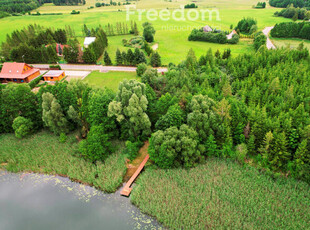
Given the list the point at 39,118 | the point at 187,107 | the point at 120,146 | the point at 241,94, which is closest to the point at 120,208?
the point at 120,146

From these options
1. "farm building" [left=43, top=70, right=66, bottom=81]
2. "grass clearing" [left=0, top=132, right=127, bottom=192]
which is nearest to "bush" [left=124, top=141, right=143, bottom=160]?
"grass clearing" [left=0, top=132, right=127, bottom=192]

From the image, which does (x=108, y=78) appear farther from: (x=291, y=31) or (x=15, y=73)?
(x=291, y=31)

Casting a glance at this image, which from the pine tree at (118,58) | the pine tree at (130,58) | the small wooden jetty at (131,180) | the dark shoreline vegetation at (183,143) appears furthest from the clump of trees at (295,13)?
the small wooden jetty at (131,180)

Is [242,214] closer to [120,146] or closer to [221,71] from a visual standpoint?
[120,146]

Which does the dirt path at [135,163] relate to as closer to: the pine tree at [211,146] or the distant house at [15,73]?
the pine tree at [211,146]

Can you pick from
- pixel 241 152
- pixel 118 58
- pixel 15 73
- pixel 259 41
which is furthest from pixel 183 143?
pixel 259 41

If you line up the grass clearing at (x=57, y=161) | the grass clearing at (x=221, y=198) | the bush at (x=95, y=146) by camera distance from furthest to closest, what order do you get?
the bush at (x=95, y=146) → the grass clearing at (x=57, y=161) → the grass clearing at (x=221, y=198)
